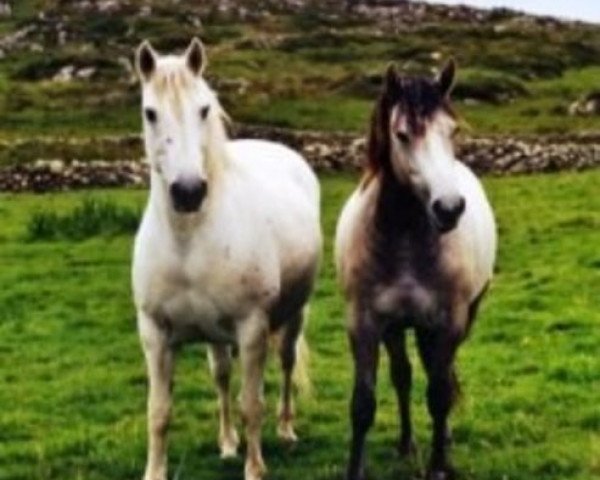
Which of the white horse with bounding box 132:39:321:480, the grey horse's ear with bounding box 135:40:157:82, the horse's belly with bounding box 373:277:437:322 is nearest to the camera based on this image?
the white horse with bounding box 132:39:321:480

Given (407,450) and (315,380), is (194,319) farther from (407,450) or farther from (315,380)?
(315,380)

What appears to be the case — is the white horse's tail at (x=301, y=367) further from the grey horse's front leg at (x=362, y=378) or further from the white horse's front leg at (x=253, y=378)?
the grey horse's front leg at (x=362, y=378)

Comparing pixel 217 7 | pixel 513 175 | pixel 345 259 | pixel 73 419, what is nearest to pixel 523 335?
pixel 73 419

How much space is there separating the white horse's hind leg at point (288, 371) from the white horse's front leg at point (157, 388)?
207 cm

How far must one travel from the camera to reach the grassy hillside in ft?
174

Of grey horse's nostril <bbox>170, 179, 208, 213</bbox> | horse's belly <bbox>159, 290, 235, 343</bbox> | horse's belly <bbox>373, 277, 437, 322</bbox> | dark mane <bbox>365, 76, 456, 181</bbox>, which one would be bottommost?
horse's belly <bbox>159, 290, 235, 343</bbox>

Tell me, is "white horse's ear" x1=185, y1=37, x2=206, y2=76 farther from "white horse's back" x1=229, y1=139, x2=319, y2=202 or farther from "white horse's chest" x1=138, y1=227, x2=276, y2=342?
"white horse's back" x1=229, y1=139, x2=319, y2=202

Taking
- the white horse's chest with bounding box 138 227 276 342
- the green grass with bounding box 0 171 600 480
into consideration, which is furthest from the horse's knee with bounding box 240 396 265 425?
the green grass with bounding box 0 171 600 480

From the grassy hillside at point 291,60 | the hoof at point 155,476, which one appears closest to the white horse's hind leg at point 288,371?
the hoof at point 155,476

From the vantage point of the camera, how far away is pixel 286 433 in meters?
13.5

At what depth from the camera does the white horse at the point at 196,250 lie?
35.1ft

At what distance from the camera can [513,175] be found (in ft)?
129

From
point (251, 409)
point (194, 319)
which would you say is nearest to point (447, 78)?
point (194, 319)

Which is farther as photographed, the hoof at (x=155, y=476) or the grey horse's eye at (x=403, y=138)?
the hoof at (x=155, y=476)
